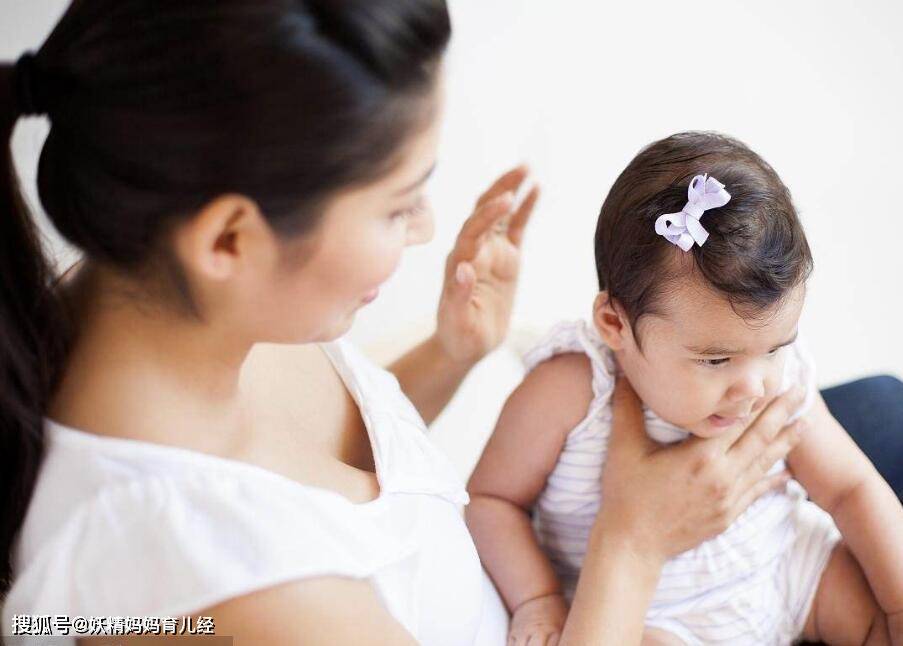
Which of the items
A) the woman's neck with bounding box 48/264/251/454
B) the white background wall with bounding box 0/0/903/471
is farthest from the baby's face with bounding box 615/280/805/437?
the white background wall with bounding box 0/0/903/471

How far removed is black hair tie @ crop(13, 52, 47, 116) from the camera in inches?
26.5

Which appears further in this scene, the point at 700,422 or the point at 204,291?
the point at 700,422

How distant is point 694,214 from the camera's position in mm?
947

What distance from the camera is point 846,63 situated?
238cm

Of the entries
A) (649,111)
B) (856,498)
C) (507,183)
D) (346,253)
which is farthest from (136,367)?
(649,111)

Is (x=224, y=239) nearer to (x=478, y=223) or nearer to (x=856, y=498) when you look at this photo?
(x=478, y=223)

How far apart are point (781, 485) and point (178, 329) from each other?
89 cm

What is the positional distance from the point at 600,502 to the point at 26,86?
0.85 metres

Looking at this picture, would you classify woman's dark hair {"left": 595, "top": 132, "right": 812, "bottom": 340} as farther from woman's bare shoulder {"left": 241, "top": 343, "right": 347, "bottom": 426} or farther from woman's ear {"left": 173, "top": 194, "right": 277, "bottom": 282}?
woman's ear {"left": 173, "top": 194, "right": 277, "bottom": 282}

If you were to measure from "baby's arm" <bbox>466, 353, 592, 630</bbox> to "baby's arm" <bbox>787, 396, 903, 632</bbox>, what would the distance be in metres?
0.31

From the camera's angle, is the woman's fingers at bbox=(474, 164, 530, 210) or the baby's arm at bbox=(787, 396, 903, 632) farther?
the woman's fingers at bbox=(474, 164, 530, 210)

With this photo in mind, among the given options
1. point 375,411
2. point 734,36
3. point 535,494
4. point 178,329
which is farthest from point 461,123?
point 178,329

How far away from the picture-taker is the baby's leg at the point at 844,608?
118cm

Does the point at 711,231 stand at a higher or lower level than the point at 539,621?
higher
